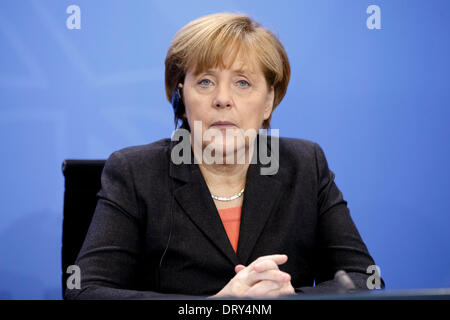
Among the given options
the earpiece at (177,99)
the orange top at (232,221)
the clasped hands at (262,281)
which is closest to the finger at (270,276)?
the clasped hands at (262,281)

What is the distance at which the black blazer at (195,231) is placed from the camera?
1379 mm

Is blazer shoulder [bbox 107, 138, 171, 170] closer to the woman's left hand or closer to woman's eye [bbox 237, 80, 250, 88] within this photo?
woman's eye [bbox 237, 80, 250, 88]

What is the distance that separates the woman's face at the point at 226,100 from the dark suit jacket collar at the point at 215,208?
13 cm

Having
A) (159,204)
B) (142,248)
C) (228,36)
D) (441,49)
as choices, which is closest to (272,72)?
(228,36)

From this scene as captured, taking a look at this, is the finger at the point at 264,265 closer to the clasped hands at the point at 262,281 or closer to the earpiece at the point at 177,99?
the clasped hands at the point at 262,281

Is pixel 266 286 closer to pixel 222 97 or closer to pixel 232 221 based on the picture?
pixel 232 221

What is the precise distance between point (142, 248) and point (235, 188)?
38 cm

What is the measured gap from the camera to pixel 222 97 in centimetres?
140

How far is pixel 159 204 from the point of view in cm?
144

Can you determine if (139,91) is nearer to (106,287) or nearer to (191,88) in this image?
(191,88)

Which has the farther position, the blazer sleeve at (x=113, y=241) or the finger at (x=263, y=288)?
the blazer sleeve at (x=113, y=241)

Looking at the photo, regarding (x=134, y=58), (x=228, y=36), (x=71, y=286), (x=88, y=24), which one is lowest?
(x=71, y=286)

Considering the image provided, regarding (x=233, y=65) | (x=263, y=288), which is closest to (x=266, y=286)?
(x=263, y=288)
